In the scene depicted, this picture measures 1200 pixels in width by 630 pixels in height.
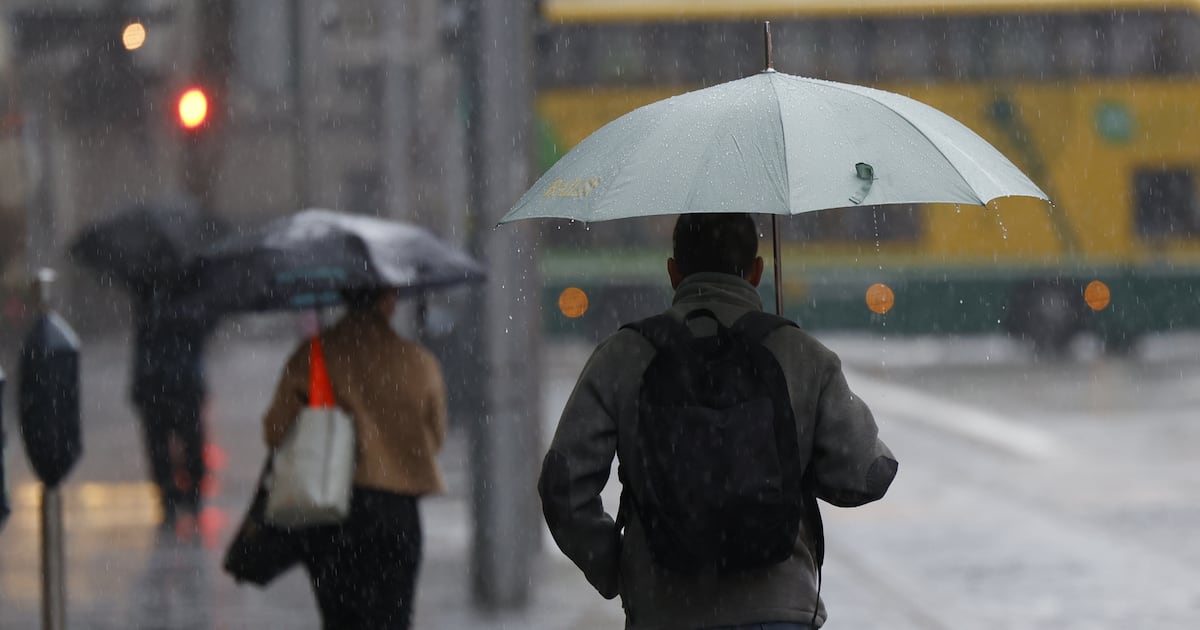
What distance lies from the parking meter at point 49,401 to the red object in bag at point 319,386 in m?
1.10

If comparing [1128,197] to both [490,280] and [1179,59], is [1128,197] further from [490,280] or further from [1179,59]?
[490,280]

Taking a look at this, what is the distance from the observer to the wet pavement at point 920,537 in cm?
758

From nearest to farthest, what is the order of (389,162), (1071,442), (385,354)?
1. (385,354)
2. (1071,442)
3. (389,162)

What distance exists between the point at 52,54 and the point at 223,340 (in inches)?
248

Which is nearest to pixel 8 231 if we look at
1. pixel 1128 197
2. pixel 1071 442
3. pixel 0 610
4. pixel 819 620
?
pixel 1128 197

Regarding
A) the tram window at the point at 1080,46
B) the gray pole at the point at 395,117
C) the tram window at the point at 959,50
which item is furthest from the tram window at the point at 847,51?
the gray pole at the point at 395,117

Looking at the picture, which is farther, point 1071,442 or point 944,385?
point 944,385

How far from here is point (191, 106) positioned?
432 inches

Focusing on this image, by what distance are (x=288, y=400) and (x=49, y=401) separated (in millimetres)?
1035

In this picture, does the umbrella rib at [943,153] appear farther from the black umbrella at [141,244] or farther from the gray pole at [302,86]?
the gray pole at [302,86]

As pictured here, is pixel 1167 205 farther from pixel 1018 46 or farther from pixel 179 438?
pixel 179 438

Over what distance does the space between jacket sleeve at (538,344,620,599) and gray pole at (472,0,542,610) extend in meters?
4.55

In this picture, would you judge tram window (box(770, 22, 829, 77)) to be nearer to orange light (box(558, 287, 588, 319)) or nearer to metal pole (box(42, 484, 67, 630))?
orange light (box(558, 287, 588, 319))

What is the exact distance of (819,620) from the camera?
3.26 metres
